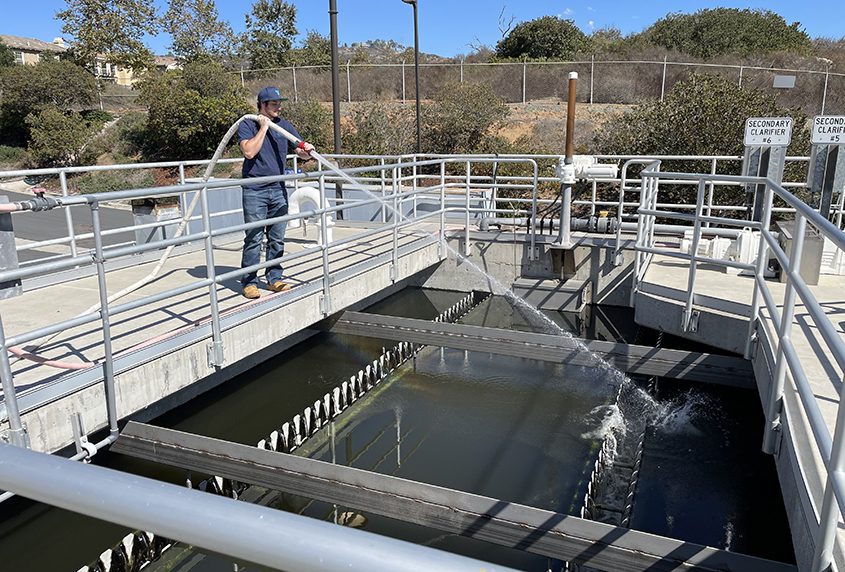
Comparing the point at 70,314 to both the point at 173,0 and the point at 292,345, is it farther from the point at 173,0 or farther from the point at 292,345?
the point at 173,0

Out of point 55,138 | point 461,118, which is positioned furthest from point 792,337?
point 55,138

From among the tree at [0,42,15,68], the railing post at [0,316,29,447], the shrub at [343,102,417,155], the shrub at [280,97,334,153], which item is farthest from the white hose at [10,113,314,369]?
the tree at [0,42,15,68]

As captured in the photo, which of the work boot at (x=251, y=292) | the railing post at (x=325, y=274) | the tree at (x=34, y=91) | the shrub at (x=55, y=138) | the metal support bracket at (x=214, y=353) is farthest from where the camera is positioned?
the tree at (x=34, y=91)

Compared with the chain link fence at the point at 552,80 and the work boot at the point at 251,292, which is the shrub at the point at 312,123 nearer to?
the chain link fence at the point at 552,80

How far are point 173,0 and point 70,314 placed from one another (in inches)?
1459

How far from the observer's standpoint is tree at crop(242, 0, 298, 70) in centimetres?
4088

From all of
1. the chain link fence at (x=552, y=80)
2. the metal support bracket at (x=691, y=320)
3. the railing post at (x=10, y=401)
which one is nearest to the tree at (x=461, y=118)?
the chain link fence at (x=552, y=80)

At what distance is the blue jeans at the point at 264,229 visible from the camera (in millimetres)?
6316

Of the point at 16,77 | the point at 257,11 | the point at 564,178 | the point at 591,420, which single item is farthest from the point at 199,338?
the point at 257,11

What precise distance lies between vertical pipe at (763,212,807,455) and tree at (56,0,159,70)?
3758 centimetres

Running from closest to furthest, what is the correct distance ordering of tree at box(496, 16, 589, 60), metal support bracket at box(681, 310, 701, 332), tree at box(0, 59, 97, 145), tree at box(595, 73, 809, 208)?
metal support bracket at box(681, 310, 701, 332), tree at box(595, 73, 809, 208), tree at box(0, 59, 97, 145), tree at box(496, 16, 589, 60)

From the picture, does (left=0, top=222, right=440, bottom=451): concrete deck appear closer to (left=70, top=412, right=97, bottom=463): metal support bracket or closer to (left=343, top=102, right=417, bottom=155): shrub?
(left=70, top=412, right=97, bottom=463): metal support bracket

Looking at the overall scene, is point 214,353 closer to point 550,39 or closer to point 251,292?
point 251,292

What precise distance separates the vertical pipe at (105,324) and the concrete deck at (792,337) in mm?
4007
